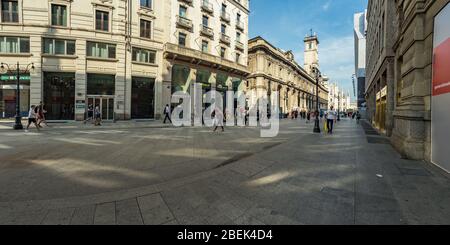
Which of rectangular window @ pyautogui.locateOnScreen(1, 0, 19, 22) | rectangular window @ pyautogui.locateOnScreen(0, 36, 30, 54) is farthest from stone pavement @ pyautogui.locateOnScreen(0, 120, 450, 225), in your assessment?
rectangular window @ pyautogui.locateOnScreen(1, 0, 19, 22)

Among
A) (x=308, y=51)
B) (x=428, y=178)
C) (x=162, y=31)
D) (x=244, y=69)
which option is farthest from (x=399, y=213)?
(x=308, y=51)

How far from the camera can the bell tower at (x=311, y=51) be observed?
82.7 metres

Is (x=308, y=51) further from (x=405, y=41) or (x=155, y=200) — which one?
(x=155, y=200)

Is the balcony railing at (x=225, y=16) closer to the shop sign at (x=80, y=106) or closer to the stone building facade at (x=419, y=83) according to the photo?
the shop sign at (x=80, y=106)

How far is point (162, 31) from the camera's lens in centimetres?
2442

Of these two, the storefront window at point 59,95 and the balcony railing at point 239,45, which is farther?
the balcony railing at point 239,45

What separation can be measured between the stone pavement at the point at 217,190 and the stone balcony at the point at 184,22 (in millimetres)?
22642

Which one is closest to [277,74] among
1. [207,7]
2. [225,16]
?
[225,16]

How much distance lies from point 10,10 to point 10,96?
7369mm

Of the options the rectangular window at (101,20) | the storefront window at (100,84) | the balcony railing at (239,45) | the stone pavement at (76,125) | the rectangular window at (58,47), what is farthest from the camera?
the balcony railing at (239,45)

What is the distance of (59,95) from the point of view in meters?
19.6

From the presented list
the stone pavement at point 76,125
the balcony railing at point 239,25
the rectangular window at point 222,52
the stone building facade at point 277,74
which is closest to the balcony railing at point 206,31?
the rectangular window at point 222,52

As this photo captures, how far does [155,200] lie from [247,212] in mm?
1541

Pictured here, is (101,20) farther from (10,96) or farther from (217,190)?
(217,190)
